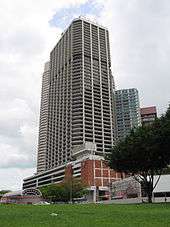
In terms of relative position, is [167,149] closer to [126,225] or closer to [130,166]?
[130,166]

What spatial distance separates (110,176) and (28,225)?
16503cm

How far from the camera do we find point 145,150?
2040 inches

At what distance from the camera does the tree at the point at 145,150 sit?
1881 inches

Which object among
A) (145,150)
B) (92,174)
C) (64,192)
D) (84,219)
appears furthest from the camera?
(92,174)

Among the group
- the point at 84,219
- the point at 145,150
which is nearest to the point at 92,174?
the point at 145,150

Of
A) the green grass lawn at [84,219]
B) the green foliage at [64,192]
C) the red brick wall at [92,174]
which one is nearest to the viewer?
the green grass lawn at [84,219]

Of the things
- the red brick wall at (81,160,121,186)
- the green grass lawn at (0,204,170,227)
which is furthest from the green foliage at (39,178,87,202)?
the green grass lawn at (0,204,170,227)

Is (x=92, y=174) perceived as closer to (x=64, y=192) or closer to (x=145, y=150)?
(x=64, y=192)

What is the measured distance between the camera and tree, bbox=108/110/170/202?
47.8 m

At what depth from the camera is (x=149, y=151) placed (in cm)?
5103

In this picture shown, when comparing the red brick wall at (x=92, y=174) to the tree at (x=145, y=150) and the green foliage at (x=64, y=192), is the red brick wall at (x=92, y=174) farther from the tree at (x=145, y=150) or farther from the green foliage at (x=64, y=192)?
A: the tree at (x=145, y=150)

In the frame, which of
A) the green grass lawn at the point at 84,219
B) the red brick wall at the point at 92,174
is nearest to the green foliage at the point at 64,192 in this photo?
the red brick wall at the point at 92,174

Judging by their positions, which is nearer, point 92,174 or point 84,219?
point 84,219

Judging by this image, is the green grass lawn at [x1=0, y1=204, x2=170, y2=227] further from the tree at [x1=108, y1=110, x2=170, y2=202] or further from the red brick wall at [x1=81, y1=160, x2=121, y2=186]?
the red brick wall at [x1=81, y1=160, x2=121, y2=186]
